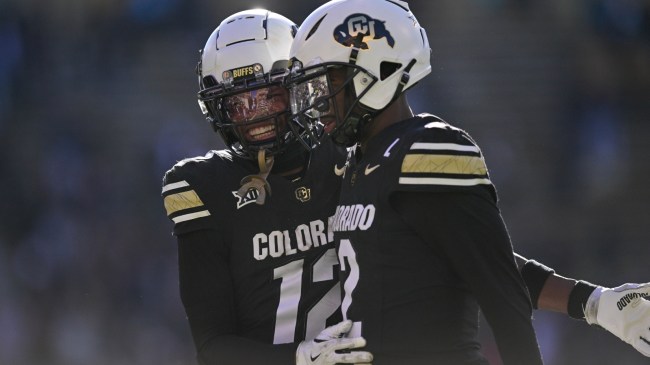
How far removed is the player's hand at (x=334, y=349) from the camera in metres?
2.19

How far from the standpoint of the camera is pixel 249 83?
273 cm

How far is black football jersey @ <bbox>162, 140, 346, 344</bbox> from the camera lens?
103 inches

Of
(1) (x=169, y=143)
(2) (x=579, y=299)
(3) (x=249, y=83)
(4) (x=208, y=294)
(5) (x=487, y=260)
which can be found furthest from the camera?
(1) (x=169, y=143)

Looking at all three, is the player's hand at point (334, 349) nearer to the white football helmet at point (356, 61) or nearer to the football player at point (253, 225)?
the football player at point (253, 225)

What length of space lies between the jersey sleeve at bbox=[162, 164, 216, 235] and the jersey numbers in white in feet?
0.79

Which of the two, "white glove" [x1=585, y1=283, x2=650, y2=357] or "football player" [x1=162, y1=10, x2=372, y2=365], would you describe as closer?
"white glove" [x1=585, y1=283, x2=650, y2=357]

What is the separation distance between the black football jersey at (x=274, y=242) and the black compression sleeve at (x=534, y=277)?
499 mm

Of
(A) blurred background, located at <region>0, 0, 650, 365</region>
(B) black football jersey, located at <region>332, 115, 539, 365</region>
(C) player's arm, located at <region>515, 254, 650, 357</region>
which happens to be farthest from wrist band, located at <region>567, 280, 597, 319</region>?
(A) blurred background, located at <region>0, 0, 650, 365</region>

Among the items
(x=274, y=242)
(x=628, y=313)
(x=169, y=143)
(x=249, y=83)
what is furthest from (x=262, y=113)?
(x=169, y=143)

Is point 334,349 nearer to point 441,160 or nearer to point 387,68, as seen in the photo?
point 441,160

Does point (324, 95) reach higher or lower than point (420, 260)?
higher

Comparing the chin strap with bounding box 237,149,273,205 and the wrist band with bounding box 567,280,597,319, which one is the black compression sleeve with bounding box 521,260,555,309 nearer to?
the wrist band with bounding box 567,280,597,319

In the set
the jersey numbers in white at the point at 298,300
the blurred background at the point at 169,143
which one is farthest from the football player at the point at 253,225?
the blurred background at the point at 169,143

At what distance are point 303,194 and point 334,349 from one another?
58 cm
